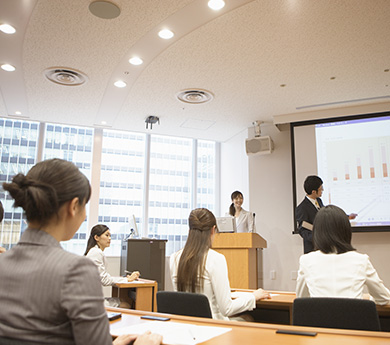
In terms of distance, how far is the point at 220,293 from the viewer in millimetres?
2004

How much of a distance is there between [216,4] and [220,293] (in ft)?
8.58

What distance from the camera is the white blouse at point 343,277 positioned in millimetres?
1885

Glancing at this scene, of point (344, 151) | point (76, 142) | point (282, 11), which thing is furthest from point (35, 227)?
point (76, 142)

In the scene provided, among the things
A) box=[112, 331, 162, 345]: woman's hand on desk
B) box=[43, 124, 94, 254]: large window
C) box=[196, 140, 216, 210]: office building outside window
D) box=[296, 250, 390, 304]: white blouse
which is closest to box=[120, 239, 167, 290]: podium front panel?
box=[43, 124, 94, 254]: large window

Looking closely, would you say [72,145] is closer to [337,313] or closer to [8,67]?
[8,67]

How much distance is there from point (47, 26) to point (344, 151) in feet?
14.1

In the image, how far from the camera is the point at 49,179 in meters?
1.02

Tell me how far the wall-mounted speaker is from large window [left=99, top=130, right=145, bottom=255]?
221 cm

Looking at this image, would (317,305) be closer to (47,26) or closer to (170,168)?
(47,26)

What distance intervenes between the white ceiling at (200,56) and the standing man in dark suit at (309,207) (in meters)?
1.44

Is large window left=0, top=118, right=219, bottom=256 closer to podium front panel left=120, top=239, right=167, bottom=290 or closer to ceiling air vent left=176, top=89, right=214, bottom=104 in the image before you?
podium front panel left=120, top=239, right=167, bottom=290

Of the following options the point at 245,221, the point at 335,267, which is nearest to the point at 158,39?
the point at 335,267

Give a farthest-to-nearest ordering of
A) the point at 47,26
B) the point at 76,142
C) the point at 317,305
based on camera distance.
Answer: the point at 76,142
the point at 47,26
the point at 317,305

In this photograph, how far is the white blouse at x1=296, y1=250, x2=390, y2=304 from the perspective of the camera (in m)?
1.88
